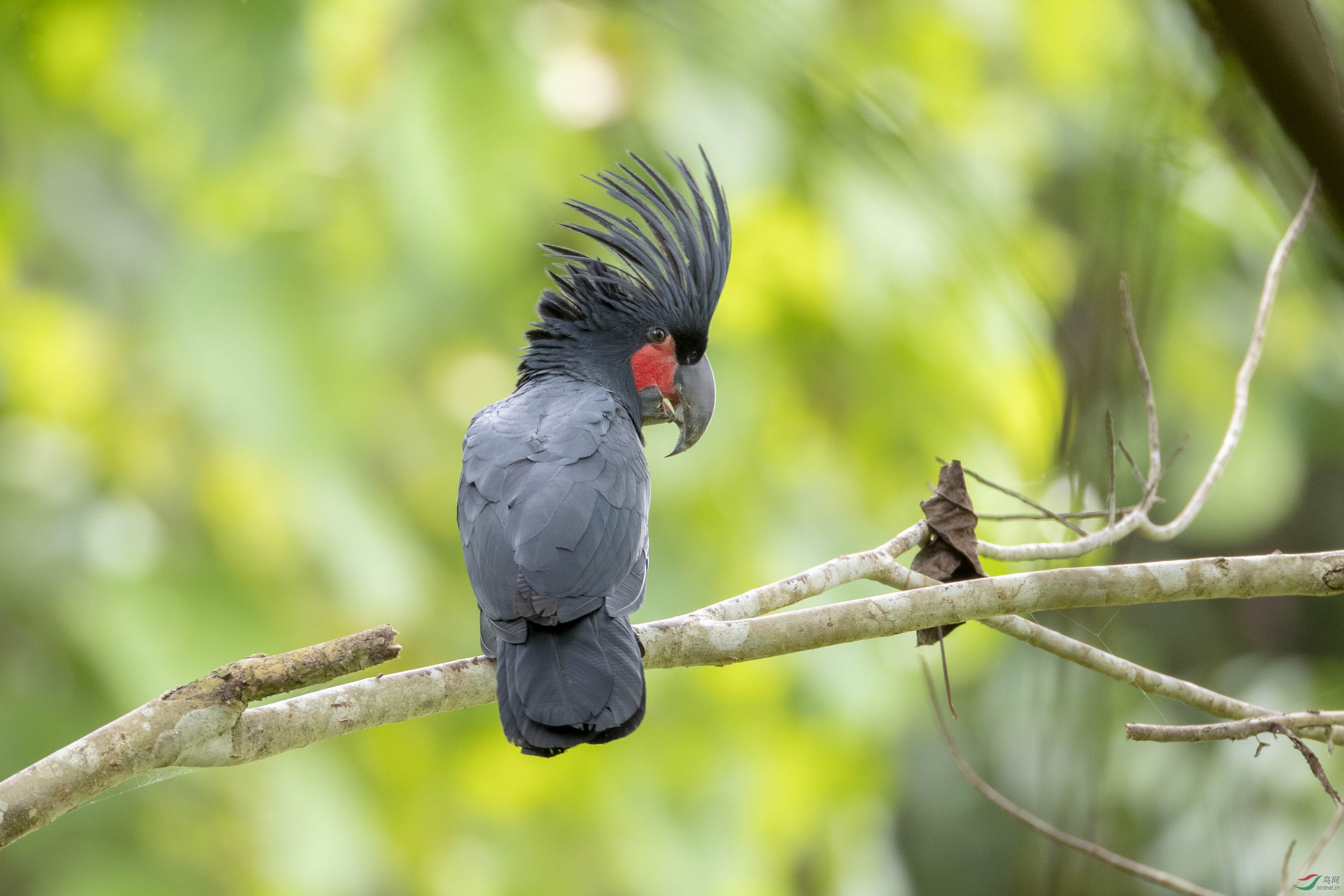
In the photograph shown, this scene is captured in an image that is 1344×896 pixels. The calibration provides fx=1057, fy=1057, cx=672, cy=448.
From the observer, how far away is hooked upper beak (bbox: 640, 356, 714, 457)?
412cm

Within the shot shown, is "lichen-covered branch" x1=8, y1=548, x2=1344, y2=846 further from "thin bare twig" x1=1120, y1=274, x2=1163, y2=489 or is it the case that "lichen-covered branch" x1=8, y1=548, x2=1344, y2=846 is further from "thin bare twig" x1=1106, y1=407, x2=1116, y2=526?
"thin bare twig" x1=1120, y1=274, x2=1163, y2=489

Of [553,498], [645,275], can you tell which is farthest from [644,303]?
[553,498]

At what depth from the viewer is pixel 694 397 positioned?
4125 millimetres

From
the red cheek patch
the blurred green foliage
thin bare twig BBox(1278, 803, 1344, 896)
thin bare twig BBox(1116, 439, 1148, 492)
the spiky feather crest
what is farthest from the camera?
the blurred green foliage

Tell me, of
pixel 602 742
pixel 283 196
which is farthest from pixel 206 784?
pixel 602 742

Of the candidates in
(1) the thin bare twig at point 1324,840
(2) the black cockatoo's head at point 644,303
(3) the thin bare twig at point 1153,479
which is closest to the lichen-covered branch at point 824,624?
(3) the thin bare twig at point 1153,479

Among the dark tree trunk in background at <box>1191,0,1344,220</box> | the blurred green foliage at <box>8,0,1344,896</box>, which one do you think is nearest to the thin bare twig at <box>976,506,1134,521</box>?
the blurred green foliage at <box>8,0,1344,896</box>

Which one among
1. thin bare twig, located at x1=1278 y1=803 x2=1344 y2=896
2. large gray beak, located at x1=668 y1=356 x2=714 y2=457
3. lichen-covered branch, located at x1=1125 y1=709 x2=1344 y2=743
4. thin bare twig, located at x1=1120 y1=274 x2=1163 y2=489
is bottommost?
thin bare twig, located at x1=1278 y1=803 x2=1344 y2=896

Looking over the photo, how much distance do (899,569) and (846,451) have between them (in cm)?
443

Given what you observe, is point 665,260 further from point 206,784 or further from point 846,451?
point 206,784

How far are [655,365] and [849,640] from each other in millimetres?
1740

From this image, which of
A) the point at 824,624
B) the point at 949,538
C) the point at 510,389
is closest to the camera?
the point at 824,624

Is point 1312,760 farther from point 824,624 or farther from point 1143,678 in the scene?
point 824,624

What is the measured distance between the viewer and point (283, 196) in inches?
225
